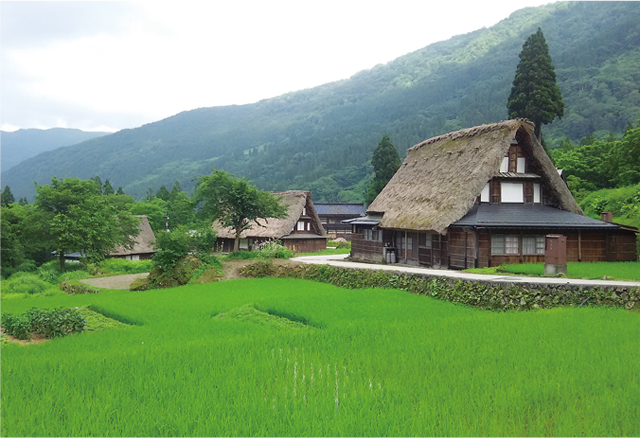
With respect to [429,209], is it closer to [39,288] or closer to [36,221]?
[39,288]

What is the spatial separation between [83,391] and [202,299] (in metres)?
10.6

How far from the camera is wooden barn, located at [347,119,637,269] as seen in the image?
66.2ft

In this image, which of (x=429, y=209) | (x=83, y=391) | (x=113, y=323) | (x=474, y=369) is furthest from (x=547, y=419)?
(x=429, y=209)

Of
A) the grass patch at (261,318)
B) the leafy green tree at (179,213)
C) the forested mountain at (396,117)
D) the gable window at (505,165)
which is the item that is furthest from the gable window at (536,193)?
the forested mountain at (396,117)

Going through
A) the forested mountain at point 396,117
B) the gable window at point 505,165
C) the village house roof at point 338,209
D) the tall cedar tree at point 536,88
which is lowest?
the village house roof at point 338,209

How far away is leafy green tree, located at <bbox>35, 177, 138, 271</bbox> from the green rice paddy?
2534 cm

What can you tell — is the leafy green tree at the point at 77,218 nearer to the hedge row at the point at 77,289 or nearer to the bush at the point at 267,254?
A: the hedge row at the point at 77,289

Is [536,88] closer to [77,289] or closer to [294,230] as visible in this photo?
[294,230]

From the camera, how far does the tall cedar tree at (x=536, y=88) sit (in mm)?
32094

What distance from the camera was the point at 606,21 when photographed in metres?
134

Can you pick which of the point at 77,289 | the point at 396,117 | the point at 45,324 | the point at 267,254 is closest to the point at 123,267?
the point at 77,289

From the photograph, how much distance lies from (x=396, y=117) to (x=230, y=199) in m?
109

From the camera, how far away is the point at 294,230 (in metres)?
43.9

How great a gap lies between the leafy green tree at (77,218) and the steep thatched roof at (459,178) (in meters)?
20.4
